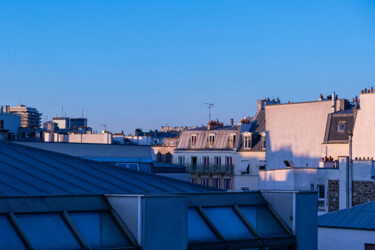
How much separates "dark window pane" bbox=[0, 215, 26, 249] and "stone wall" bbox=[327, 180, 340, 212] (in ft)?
101

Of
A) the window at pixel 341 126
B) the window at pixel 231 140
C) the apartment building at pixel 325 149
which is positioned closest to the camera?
the apartment building at pixel 325 149

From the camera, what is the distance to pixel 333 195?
138ft

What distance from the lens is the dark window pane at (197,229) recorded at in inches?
622

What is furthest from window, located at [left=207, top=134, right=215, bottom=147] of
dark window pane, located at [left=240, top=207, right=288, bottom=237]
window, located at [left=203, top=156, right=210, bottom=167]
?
dark window pane, located at [left=240, top=207, right=288, bottom=237]

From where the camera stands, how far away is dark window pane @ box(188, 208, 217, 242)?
15.8m

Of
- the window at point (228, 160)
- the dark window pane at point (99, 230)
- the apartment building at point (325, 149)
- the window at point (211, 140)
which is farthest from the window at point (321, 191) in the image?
the window at point (211, 140)

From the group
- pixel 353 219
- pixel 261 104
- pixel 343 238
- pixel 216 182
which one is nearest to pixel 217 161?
pixel 216 182

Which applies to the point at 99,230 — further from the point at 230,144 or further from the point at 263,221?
the point at 230,144

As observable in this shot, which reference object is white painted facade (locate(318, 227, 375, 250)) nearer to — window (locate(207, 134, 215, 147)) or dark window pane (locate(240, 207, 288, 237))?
dark window pane (locate(240, 207, 288, 237))

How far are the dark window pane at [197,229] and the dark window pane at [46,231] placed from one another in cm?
300

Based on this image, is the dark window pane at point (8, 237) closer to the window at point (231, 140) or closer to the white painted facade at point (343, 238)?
the white painted facade at point (343, 238)

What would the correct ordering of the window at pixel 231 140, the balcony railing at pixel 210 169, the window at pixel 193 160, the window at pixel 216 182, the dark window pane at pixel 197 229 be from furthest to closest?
the window at pixel 193 160, the window at pixel 231 140, the window at pixel 216 182, the balcony railing at pixel 210 169, the dark window pane at pixel 197 229

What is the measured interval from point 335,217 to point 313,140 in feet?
83.7

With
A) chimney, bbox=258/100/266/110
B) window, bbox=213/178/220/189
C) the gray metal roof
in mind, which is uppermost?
chimney, bbox=258/100/266/110
